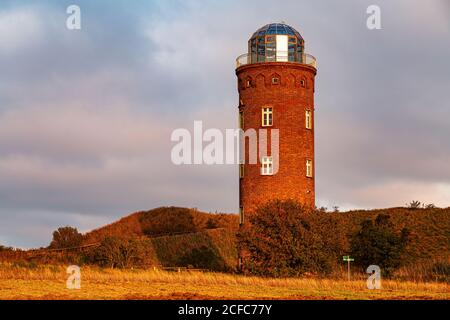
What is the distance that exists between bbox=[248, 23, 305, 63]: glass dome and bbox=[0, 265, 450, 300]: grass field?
1639 cm

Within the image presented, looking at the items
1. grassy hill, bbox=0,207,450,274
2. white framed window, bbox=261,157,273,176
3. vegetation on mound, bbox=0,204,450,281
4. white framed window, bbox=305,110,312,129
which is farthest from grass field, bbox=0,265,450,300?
grassy hill, bbox=0,207,450,274

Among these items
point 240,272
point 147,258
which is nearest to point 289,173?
point 240,272

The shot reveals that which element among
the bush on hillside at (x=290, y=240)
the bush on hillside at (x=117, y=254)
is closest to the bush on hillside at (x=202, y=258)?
the bush on hillside at (x=117, y=254)

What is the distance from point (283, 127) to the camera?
165 feet

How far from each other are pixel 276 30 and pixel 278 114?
5.44m

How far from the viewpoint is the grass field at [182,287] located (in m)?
29.6

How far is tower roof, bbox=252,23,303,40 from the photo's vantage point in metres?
51.0

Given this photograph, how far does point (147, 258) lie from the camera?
199 ft

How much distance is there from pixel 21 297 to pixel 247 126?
25.6 m

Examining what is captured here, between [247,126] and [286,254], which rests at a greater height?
[247,126]

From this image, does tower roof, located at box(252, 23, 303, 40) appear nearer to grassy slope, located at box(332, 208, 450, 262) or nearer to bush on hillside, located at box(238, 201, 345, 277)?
bush on hillside, located at box(238, 201, 345, 277)
